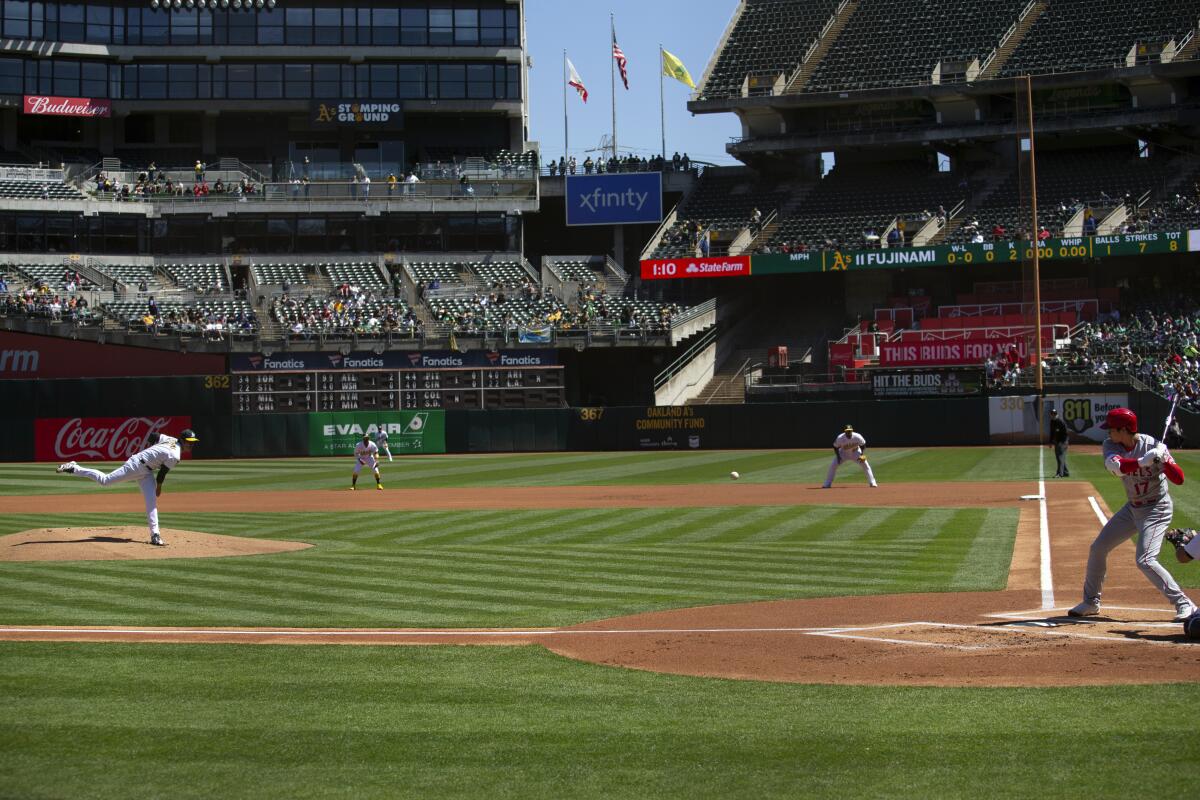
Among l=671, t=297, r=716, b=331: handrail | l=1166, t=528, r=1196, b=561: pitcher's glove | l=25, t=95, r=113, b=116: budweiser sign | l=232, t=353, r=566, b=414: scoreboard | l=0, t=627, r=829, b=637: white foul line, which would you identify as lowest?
l=0, t=627, r=829, b=637: white foul line

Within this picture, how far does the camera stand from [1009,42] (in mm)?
68125

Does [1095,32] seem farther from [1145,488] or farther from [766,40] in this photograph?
[1145,488]

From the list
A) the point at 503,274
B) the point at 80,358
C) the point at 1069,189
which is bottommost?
the point at 80,358

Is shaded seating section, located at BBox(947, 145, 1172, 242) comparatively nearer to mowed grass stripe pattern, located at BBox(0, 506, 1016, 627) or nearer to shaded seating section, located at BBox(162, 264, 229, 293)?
shaded seating section, located at BBox(162, 264, 229, 293)

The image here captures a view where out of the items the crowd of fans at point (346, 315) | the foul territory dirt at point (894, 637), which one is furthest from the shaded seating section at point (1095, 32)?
the foul territory dirt at point (894, 637)

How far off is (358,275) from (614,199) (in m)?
14.4

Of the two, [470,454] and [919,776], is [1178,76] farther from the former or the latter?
[919,776]

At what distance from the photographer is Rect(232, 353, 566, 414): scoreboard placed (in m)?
55.3

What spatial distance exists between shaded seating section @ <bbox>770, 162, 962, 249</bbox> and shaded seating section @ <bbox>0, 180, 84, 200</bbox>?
121ft

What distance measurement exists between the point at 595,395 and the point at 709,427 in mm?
10588

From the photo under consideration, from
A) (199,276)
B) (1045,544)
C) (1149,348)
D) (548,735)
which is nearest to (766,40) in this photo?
(1149,348)

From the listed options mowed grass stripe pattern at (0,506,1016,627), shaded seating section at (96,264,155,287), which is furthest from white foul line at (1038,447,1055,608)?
shaded seating section at (96,264,155,287)

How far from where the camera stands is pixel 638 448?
5591cm

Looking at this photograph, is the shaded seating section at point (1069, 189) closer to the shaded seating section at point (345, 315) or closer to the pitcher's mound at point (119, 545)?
the shaded seating section at point (345, 315)
